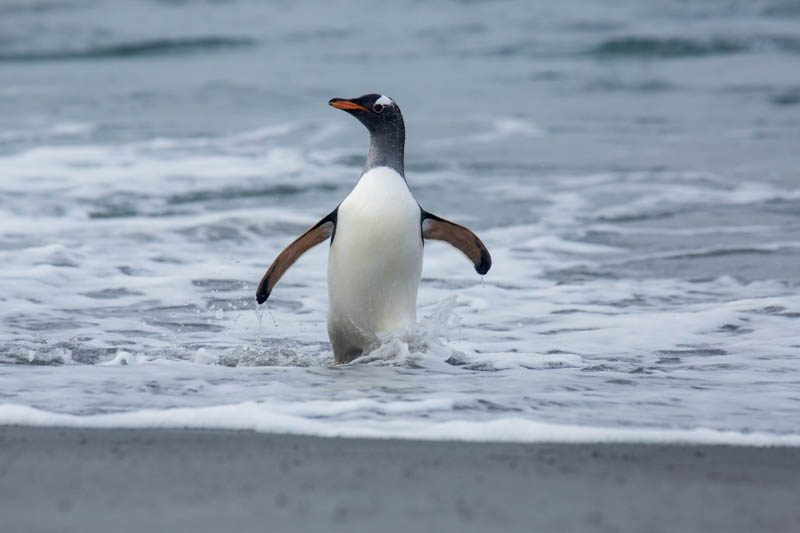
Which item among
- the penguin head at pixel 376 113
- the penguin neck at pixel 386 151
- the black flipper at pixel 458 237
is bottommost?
the black flipper at pixel 458 237

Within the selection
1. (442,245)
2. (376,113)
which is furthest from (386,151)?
(442,245)

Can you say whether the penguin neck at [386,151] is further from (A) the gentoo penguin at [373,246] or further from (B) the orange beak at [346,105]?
(B) the orange beak at [346,105]

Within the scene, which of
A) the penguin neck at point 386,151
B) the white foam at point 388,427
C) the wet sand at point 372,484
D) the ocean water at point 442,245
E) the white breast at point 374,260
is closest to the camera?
the wet sand at point 372,484

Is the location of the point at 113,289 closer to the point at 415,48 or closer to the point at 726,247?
the point at 726,247

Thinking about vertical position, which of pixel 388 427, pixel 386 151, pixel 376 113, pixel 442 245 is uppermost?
pixel 376 113

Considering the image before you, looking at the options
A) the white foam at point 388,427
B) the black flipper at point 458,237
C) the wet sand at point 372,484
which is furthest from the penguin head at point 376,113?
the wet sand at point 372,484

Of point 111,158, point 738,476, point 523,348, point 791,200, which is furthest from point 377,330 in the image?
point 111,158

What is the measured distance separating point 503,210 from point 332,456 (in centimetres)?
645

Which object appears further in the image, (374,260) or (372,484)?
(374,260)

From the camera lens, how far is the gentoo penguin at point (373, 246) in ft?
15.2

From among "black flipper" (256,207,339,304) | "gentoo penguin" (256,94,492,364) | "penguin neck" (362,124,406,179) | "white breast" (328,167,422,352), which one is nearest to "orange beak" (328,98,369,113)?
"gentoo penguin" (256,94,492,364)

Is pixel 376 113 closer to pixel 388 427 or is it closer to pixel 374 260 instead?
pixel 374 260

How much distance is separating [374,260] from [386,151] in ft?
1.48

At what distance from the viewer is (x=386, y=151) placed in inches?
186
